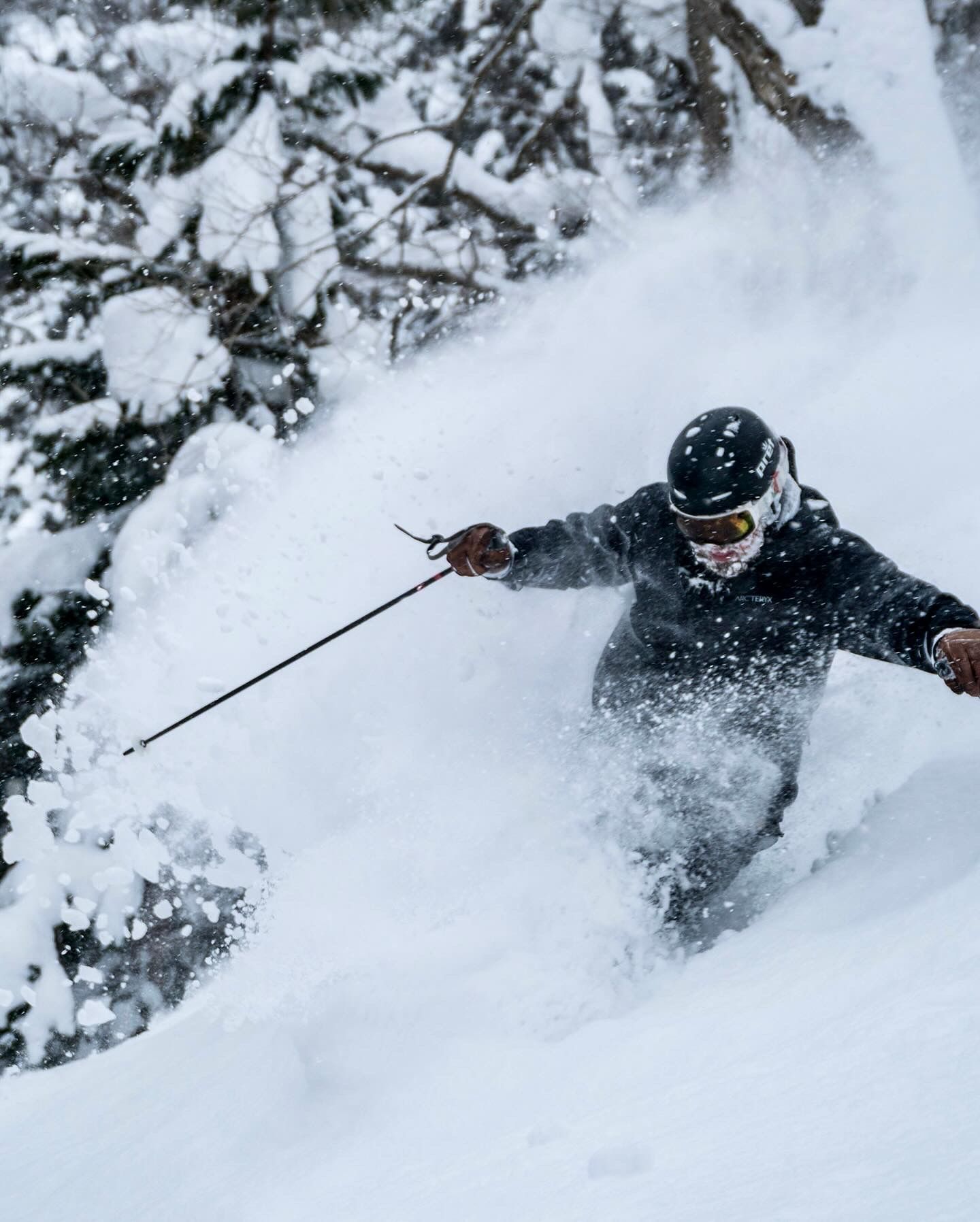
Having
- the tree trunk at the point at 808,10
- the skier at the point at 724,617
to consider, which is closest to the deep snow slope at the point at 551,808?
the tree trunk at the point at 808,10

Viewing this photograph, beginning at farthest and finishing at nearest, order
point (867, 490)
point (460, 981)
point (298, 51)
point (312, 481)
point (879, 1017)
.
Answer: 1. point (298, 51)
2. point (312, 481)
3. point (867, 490)
4. point (460, 981)
5. point (879, 1017)

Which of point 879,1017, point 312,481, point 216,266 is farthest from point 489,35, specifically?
point 879,1017

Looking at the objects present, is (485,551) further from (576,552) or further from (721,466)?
(721,466)

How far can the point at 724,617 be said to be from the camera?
100 inches

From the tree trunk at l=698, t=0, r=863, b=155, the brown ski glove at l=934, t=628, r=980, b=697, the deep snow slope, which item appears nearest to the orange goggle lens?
the brown ski glove at l=934, t=628, r=980, b=697

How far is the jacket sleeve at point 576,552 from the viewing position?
2.76 metres

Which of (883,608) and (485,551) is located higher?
(485,551)

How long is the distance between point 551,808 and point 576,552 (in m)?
1.10

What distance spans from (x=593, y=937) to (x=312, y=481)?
3.31 metres

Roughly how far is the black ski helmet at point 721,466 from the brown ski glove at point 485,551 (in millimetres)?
704

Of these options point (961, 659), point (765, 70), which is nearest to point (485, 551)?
point (961, 659)

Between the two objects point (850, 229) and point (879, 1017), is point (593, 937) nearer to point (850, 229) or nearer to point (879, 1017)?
point (879, 1017)

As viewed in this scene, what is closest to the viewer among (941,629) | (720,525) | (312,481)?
(941,629)

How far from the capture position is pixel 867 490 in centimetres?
425
